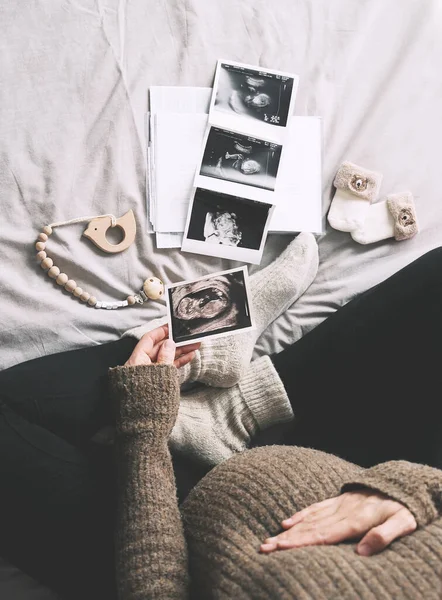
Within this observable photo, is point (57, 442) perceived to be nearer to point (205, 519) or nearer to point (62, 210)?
point (205, 519)

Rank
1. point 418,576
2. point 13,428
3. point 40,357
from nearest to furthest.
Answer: point 418,576
point 13,428
point 40,357

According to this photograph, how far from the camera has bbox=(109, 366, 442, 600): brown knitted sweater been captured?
0.63 metres

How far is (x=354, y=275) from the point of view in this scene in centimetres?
115

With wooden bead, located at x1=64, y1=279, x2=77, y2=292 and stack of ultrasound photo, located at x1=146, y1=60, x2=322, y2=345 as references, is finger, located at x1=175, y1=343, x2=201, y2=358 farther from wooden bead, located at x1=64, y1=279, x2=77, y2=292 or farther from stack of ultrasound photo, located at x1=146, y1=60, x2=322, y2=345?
wooden bead, located at x1=64, y1=279, x2=77, y2=292

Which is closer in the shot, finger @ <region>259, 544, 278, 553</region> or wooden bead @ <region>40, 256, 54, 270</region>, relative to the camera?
finger @ <region>259, 544, 278, 553</region>

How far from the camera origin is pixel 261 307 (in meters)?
1.14

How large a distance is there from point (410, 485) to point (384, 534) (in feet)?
0.28

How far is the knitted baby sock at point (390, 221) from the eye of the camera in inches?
45.3

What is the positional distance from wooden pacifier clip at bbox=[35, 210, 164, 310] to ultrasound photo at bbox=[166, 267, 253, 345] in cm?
4

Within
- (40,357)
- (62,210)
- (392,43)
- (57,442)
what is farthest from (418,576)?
(392,43)

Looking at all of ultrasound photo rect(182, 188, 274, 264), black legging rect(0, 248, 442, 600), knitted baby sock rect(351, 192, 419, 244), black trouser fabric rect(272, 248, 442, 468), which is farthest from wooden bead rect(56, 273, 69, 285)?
knitted baby sock rect(351, 192, 419, 244)

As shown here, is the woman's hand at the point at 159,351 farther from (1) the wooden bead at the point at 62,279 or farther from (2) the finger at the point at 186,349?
(1) the wooden bead at the point at 62,279

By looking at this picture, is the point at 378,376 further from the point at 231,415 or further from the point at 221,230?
the point at 221,230

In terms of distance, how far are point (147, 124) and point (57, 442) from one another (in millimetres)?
624
